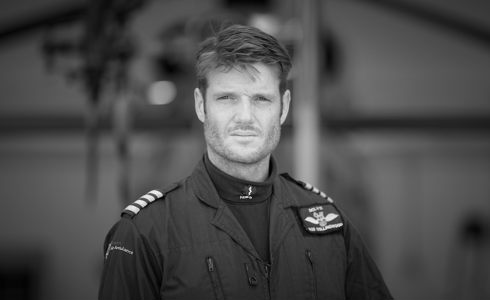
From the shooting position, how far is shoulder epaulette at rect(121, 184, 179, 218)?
1.21m

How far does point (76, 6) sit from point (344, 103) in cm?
258

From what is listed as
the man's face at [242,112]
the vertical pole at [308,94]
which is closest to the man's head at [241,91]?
the man's face at [242,112]

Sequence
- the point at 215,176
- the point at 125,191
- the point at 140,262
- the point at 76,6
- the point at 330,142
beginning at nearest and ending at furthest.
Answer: the point at 140,262, the point at 215,176, the point at 125,191, the point at 76,6, the point at 330,142

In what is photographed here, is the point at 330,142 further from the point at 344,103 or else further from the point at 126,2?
the point at 126,2

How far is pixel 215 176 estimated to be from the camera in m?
1.28

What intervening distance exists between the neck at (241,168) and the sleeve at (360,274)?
252 millimetres

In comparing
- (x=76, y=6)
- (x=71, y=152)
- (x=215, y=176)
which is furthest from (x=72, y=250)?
(x=215, y=176)

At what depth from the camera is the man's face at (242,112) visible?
1.22m

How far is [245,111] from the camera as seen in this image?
3.98 ft

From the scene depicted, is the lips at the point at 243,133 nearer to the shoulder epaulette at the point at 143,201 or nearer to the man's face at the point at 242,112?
the man's face at the point at 242,112

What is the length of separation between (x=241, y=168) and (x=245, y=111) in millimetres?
125

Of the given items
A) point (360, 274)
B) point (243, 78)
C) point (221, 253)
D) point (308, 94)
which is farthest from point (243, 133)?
point (308, 94)

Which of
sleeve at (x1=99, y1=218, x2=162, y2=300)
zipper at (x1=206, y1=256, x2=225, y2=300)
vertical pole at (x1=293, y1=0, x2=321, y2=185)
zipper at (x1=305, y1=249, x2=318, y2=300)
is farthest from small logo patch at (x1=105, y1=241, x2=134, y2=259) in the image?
vertical pole at (x1=293, y1=0, x2=321, y2=185)

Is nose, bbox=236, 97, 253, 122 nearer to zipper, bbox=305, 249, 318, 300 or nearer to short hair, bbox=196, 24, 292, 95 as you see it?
short hair, bbox=196, 24, 292, 95
